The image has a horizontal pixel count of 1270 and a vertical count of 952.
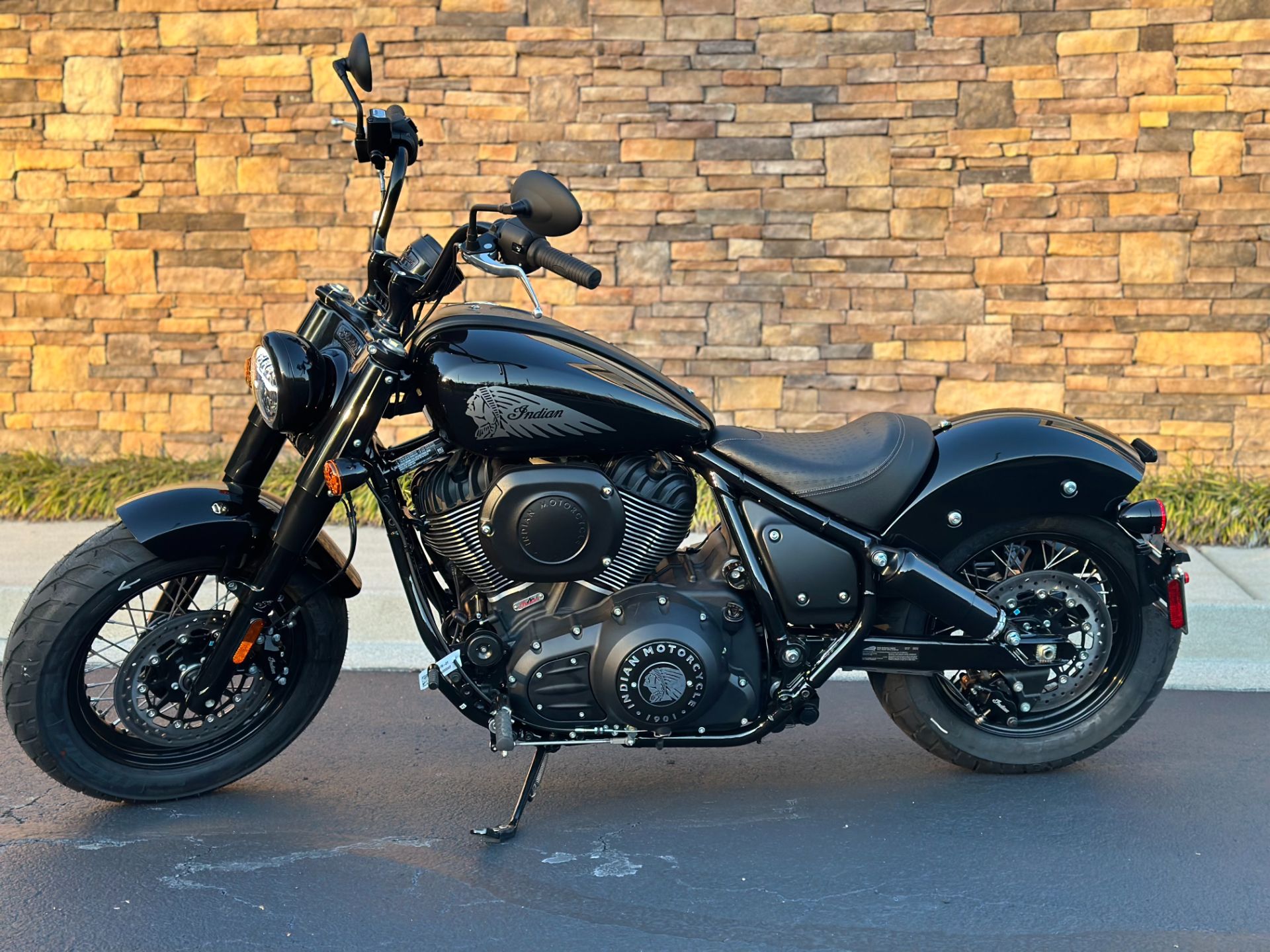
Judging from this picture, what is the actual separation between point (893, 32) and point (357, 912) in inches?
222

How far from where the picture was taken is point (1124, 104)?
6.93m

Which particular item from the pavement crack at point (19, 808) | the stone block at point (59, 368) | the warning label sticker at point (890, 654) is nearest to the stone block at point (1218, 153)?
the warning label sticker at point (890, 654)

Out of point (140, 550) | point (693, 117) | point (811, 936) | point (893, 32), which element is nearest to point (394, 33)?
point (693, 117)

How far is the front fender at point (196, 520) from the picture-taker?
335 centimetres

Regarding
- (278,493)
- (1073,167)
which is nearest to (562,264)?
(278,493)

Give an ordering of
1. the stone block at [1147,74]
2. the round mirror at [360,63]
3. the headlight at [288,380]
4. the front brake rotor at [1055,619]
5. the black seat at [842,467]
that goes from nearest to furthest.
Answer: the round mirror at [360,63] → the headlight at [288,380] → the black seat at [842,467] → the front brake rotor at [1055,619] → the stone block at [1147,74]

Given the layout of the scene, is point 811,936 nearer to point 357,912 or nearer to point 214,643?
point 357,912

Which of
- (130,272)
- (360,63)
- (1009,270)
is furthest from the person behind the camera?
(130,272)

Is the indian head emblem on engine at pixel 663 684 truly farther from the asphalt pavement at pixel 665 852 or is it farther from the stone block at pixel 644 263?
the stone block at pixel 644 263

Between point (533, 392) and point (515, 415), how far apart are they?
71 millimetres

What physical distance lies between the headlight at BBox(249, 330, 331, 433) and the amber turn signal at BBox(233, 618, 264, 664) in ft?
1.82

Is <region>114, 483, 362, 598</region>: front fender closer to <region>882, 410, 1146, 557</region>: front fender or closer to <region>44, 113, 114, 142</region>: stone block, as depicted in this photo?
<region>882, 410, 1146, 557</region>: front fender

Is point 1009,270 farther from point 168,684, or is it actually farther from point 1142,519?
point 168,684

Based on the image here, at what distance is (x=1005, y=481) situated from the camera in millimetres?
3512
